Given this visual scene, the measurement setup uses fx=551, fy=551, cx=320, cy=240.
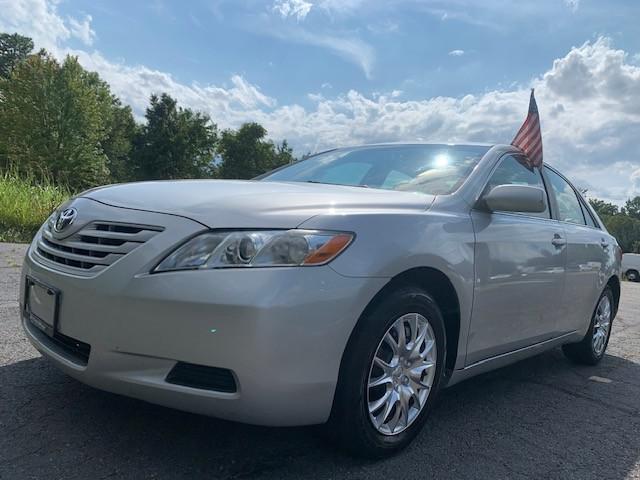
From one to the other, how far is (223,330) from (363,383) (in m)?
0.63

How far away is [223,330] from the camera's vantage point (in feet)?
6.41

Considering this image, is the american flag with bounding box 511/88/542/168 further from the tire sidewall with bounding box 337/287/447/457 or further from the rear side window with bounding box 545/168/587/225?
the tire sidewall with bounding box 337/287/447/457

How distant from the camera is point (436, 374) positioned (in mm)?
2607

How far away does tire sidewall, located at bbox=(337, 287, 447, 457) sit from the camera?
2172 millimetres

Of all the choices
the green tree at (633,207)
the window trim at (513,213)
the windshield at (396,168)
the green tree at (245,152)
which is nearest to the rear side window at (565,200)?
the window trim at (513,213)

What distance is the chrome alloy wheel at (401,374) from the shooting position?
2.34 m

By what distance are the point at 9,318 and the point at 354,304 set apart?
10.2 ft

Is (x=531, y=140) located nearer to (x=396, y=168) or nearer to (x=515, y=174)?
(x=515, y=174)

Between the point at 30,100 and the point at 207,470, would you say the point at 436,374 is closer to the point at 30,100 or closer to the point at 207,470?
the point at 207,470

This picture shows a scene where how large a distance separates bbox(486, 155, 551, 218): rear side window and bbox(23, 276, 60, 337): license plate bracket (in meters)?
2.29

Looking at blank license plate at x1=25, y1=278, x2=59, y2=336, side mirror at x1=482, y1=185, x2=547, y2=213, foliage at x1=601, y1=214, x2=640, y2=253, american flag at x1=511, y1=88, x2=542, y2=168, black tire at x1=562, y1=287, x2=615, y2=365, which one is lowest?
foliage at x1=601, y1=214, x2=640, y2=253

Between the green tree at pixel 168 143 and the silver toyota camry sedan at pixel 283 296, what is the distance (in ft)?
162

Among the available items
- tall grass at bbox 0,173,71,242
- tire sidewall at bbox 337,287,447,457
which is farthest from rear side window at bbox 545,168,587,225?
tall grass at bbox 0,173,71,242

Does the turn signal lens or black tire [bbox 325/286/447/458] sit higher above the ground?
the turn signal lens
